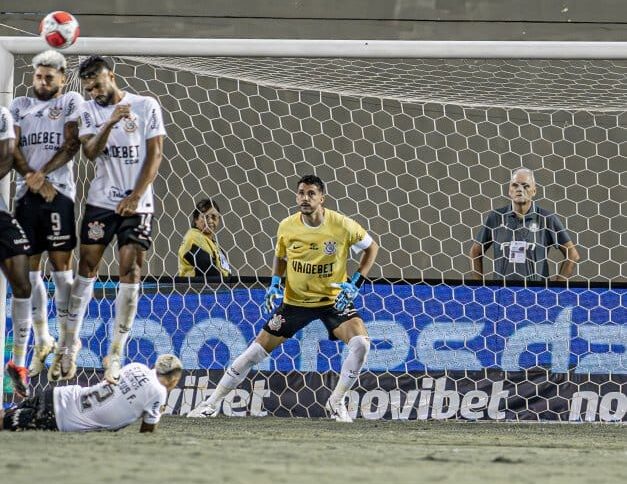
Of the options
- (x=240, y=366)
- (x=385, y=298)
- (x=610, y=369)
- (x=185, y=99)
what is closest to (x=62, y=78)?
(x=240, y=366)

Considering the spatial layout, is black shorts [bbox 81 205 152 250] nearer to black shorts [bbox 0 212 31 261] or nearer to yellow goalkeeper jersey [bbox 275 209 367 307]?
black shorts [bbox 0 212 31 261]

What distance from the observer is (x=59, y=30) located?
285 inches

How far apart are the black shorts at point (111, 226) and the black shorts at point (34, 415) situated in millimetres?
991

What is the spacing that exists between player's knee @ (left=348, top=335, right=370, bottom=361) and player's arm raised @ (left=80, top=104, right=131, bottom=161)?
2696mm

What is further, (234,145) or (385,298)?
(234,145)

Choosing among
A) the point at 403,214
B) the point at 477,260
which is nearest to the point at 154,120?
the point at 477,260

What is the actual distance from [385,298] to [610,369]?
Answer: 72.8 inches

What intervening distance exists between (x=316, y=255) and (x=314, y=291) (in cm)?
29

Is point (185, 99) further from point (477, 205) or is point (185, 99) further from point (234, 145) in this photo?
point (477, 205)

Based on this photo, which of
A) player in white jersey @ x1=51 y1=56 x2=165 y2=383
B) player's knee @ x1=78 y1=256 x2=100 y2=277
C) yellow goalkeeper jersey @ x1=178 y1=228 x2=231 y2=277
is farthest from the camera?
yellow goalkeeper jersey @ x1=178 y1=228 x2=231 y2=277

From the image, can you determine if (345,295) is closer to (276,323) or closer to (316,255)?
(316,255)

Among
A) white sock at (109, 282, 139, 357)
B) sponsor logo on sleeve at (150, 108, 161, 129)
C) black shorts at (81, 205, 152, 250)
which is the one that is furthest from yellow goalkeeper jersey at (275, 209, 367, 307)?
sponsor logo on sleeve at (150, 108, 161, 129)

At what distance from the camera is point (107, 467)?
14.7 ft

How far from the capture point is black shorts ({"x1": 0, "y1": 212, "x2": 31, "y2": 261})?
6.97 metres
